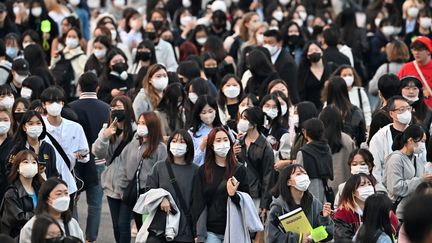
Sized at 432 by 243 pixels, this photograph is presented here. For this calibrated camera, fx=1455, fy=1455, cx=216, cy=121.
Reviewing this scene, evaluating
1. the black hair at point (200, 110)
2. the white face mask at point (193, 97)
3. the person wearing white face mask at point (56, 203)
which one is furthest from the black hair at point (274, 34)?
the person wearing white face mask at point (56, 203)

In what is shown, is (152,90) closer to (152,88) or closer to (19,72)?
(152,88)

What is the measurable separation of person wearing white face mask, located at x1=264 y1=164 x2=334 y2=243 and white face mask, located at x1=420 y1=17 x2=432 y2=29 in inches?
390

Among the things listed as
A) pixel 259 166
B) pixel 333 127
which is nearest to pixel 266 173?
pixel 259 166

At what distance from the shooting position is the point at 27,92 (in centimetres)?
1549

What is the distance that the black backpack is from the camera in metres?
18.8

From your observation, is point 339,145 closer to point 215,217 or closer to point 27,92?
point 215,217

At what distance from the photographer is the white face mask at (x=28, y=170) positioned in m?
12.0

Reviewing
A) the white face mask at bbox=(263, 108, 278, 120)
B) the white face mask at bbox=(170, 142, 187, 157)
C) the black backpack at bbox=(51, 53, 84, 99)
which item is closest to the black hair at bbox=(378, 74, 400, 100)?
the white face mask at bbox=(263, 108, 278, 120)

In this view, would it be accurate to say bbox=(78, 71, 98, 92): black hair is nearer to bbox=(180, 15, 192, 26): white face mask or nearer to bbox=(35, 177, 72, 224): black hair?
bbox=(35, 177, 72, 224): black hair

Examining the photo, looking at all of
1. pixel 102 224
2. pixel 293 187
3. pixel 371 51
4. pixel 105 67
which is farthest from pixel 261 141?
pixel 371 51

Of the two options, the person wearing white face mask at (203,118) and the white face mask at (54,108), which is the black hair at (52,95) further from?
the person wearing white face mask at (203,118)

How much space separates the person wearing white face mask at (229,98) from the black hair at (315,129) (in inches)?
86.5

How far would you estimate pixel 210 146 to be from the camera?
1248cm

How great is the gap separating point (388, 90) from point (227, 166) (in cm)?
330
